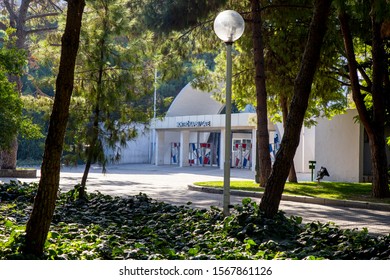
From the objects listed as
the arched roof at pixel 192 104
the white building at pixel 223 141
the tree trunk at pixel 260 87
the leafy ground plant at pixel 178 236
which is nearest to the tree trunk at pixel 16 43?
the white building at pixel 223 141

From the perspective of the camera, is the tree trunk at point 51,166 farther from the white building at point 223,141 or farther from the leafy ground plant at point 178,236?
the white building at point 223,141

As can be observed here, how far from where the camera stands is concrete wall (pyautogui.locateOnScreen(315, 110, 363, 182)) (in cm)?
2719

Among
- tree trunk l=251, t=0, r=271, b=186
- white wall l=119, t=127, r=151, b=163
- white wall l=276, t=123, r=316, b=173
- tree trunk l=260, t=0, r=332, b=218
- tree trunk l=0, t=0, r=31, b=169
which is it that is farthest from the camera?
white wall l=119, t=127, r=151, b=163

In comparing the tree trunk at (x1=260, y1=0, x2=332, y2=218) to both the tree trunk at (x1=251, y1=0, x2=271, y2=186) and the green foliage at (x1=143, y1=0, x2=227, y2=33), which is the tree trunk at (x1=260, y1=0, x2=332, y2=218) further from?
the green foliage at (x1=143, y1=0, x2=227, y2=33)

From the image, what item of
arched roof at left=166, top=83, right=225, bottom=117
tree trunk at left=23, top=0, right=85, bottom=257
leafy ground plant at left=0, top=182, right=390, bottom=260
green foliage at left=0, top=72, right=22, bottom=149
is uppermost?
arched roof at left=166, top=83, right=225, bottom=117

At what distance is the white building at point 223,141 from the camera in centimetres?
2744

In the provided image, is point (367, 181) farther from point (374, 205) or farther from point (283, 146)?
point (283, 146)

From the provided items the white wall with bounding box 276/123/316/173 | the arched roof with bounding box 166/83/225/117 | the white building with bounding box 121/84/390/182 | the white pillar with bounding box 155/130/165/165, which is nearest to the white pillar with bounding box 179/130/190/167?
the white building with bounding box 121/84/390/182

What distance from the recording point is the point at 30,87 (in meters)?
55.3

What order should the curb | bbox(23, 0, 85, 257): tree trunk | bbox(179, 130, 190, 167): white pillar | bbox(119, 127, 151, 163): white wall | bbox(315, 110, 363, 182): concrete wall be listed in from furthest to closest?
bbox(119, 127, 151, 163): white wall
bbox(179, 130, 190, 167): white pillar
bbox(315, 110, 363, 182): concrete wall
the curb
bbox(23, 0, 85, 257): tree trunk

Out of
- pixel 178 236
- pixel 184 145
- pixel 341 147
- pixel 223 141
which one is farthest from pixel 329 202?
pixel 184 145

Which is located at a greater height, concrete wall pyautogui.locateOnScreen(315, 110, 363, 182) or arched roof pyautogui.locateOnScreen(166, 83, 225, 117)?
arched roof pyautogui.locateOnScreen(166, 83, 225, 117)

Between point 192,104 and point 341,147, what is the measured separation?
22112 millimetres

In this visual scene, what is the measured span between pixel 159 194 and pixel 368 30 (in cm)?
850
